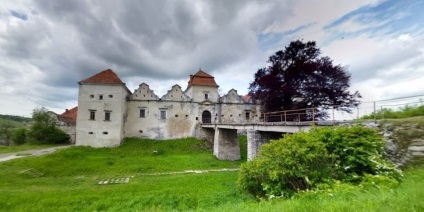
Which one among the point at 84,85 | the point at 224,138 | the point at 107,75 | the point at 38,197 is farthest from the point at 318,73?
the point at 84,85

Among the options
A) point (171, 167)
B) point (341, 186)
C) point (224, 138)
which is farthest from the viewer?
point (224, 138)

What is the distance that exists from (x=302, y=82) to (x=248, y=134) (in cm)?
703

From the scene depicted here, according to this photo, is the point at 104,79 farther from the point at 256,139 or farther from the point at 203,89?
the point at 256,139

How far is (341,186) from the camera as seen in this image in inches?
192

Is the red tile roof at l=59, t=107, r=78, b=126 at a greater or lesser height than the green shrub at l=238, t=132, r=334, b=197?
A: greater

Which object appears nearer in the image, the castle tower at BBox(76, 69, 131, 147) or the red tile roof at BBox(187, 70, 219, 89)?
the castle tower at BBox(76, 69, 131, 147)

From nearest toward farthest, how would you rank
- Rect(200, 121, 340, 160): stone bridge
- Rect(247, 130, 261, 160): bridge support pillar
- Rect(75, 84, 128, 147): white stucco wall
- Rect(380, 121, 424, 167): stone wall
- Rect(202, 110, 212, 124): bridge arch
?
Rect(380, 121, 424, 167): stone wall → Rect(200, 121, 340, 160): stone bridge → Rect(247, 130, 261, 160): bridge support pillar → Rect(75, 84, 128, 147): white stucco wall → Rect(202, 110, 212, 124): bridge arch

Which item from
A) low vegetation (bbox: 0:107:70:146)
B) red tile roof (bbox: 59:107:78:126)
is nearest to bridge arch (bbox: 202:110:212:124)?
low vegetation (bbox: 0:107:70:146)

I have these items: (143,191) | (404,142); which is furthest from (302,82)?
(143,191)

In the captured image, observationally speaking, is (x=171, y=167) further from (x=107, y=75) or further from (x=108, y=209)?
(x=107, y=75)

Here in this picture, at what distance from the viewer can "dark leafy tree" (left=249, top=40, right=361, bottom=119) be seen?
18094 mm

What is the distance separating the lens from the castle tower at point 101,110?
86.7ft

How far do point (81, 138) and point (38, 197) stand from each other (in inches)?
714

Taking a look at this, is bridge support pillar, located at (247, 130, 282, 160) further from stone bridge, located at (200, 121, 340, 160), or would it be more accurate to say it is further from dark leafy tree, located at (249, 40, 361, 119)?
dark leafy tree, located at (249, 40, 361, 119)
